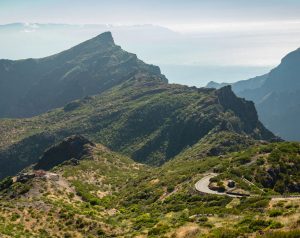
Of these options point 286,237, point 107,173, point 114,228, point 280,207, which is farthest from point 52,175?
point 286,237

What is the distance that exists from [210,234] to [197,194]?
2885 centimetres

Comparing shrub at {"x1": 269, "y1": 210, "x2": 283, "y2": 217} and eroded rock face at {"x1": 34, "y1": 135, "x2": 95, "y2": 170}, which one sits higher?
shrub at {"x1": 269, "y1": 210, "x2": 283, "y2": 217}

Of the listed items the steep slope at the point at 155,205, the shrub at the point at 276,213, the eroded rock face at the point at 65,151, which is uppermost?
the shrub at the point at 276,213

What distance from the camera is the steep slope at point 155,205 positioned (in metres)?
45.1

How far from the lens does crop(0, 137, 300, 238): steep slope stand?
4506cm

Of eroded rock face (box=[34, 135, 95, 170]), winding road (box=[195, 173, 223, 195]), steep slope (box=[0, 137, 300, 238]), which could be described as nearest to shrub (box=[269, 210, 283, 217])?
steep slope (box=[0, 137, 300, 238])

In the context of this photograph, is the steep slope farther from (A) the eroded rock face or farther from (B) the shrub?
(A) the eroded rock face

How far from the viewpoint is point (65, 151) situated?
166125mm

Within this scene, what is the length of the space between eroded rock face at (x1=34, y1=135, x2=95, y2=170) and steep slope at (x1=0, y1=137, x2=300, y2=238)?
1820 inches

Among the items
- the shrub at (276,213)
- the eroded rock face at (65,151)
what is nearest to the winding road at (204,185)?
the shrub at (276,213)

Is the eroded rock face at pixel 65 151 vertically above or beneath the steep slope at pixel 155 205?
beneath

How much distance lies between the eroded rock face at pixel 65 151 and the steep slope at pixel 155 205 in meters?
46.2

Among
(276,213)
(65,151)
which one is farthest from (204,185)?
(65,151)

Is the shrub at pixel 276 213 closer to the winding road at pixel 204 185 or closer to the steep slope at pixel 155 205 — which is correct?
the steep slope at pixel 155 205
